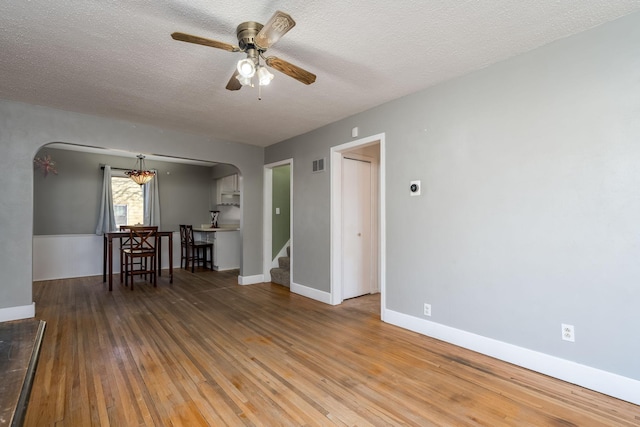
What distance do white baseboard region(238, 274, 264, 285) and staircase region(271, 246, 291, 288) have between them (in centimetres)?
21

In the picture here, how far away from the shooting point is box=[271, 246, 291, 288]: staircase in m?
5.10

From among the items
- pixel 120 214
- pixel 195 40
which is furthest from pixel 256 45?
pixel 120 214

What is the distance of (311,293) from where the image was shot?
14.3 ft

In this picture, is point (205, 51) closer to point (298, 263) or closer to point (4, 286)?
point (298, 263)

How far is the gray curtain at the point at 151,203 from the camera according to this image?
669 cm

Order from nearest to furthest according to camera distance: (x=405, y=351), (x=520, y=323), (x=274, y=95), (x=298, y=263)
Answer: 1. (x=520, y=323)
2. (x=405, y=351)
3. (x=274, y=95)
4. (x=298, y=263)

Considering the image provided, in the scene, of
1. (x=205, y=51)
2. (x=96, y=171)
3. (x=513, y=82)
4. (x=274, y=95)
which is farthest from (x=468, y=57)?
(x=96, y=171)

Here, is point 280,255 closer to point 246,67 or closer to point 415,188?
point 415,188

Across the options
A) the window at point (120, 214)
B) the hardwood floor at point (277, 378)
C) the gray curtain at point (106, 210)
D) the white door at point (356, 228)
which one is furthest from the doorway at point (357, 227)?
the window at point (120, 214)

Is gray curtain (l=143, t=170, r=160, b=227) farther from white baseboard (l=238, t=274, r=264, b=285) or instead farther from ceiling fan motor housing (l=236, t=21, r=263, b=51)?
ceiling fan motor housing (l=236, t=21, r=263, b=51)

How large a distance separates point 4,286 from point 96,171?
11.5 feet

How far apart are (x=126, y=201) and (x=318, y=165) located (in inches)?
192

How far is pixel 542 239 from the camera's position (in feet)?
7.44

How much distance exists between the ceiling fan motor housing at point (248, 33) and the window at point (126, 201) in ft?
19.3
